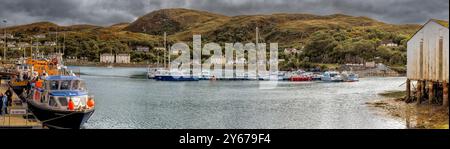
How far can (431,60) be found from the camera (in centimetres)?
3181

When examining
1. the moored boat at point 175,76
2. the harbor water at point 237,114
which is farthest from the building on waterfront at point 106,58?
the harbor water at point 237,114

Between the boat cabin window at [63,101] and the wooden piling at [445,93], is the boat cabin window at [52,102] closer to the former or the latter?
the boat cabin window at [63,101]

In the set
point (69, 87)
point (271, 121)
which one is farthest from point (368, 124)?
point (69, 87)

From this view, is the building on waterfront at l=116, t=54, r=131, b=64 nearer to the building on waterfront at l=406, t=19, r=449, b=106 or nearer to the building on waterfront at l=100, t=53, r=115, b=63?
the building on waterfront at l=100, t=53, r=115, b=63

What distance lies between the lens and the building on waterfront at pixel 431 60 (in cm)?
3008

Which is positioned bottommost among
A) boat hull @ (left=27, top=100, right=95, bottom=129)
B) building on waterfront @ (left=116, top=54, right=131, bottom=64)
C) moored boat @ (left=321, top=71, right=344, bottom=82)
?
boat hull @ (left=27, top=100, right=95, bottom=129)

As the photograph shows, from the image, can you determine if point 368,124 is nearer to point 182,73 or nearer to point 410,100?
point 410,100

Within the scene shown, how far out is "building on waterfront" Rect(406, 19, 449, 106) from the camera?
98.7 feet

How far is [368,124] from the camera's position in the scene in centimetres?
2802

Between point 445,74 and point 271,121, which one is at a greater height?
point 445,74

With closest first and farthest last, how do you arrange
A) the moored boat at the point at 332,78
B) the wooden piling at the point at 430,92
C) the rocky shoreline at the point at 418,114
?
1. the rocky shoreline at the point at 418,114
2. the wooden piling at the point at 430,92
3. the moored boat at the point at 332,78

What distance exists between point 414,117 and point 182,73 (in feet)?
182

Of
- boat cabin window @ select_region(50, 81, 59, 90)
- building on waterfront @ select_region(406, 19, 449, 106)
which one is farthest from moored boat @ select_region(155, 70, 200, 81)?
boat cabin window @ select_region(50, 81, 59, 90)
